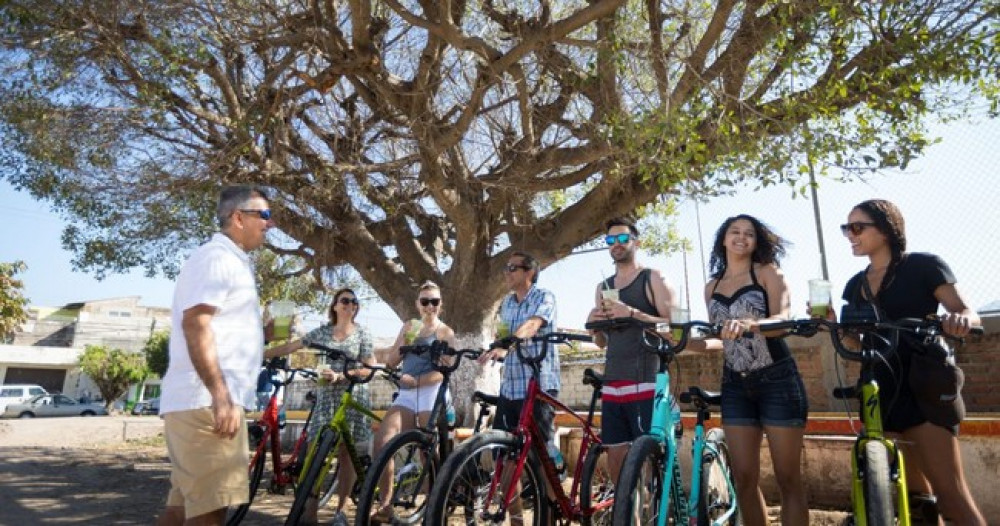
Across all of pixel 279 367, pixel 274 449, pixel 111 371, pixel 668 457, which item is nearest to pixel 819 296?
pixel 668 457

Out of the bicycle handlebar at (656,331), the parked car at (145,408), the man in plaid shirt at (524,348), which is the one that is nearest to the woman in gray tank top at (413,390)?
the man in plaid shirt at (524,348)

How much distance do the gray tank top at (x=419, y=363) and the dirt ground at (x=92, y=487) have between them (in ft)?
4.80

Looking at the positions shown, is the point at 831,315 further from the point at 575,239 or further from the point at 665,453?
the point at 575,239

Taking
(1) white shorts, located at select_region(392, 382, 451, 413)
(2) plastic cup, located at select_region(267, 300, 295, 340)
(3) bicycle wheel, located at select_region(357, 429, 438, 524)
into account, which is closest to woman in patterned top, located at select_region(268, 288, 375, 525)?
Answer: (1) white shorts, located at select_region(392, 382, 451, 413)

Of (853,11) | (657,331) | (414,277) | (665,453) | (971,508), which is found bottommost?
(971,508)

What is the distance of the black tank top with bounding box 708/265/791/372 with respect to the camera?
350cm

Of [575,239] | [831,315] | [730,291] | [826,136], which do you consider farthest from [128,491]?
[826,136]

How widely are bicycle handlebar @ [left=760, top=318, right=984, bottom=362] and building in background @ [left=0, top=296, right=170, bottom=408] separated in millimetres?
48284

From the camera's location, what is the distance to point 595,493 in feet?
14.1

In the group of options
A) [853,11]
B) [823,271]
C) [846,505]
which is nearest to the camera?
[846,505]

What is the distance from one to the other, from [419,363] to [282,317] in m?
1.17

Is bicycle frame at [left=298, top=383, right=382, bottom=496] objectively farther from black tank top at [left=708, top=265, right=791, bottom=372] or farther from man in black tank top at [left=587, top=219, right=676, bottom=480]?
black tank top at [left=708, top=265, right=791, bottom=372]

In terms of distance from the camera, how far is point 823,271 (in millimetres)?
11328

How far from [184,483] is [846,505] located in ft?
15.8
